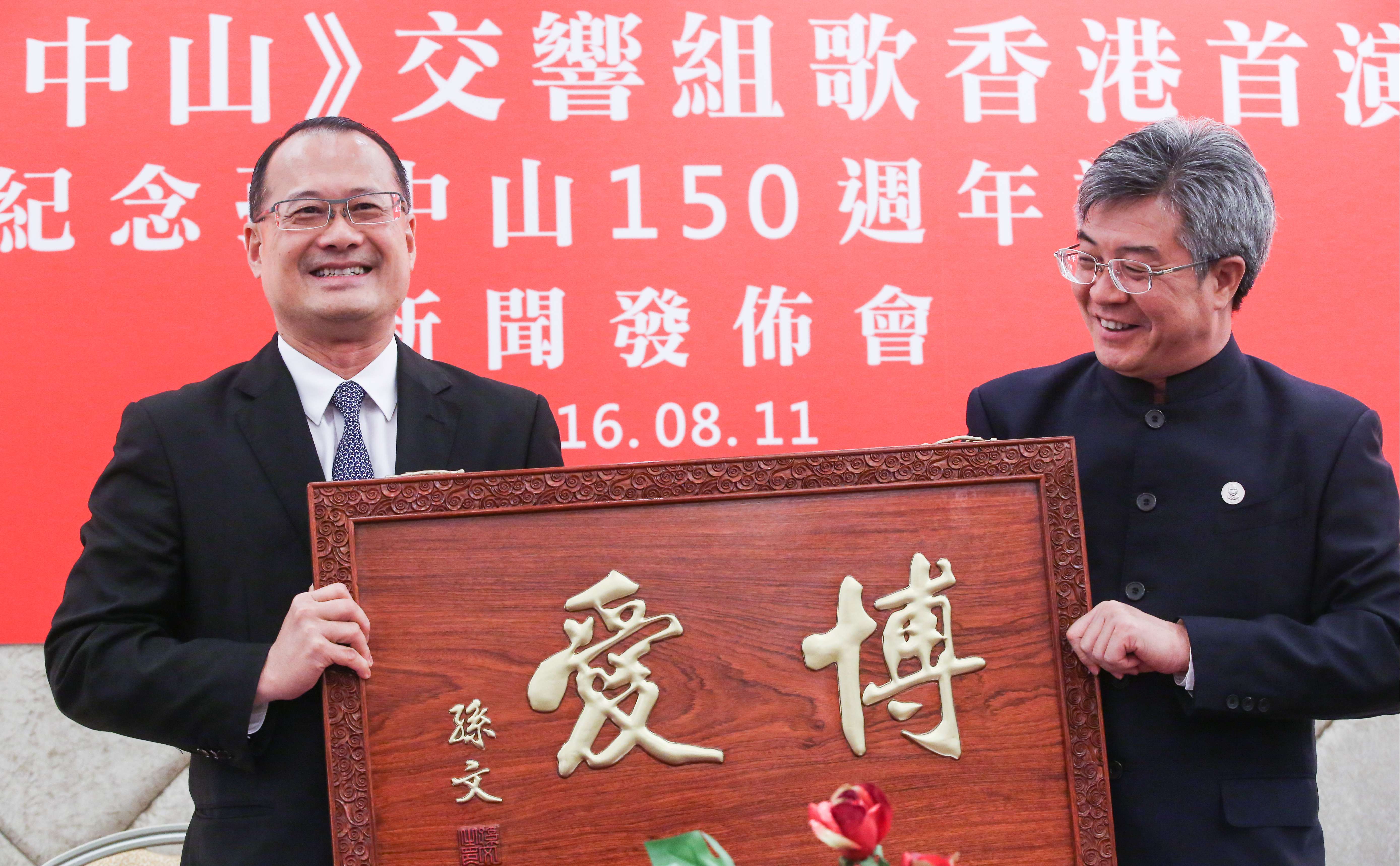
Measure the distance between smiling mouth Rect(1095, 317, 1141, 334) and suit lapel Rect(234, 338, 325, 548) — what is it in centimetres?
115

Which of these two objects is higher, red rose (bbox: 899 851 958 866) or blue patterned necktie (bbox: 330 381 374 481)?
blue patterned necktie (bbox: 330 381 374 481)

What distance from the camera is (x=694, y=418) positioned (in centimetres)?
→ 269

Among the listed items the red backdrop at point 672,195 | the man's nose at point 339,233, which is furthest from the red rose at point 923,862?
the red backdrop at point 672,195

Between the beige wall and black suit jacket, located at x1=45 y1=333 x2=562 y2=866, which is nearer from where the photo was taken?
black suit jacket, located at x1=45 y1=333 x2=562 y2=866

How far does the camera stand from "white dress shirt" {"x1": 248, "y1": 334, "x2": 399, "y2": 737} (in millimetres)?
1726

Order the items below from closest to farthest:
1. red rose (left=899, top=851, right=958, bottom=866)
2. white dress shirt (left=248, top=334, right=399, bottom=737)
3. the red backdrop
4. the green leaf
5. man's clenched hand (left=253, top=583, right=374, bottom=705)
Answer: red rose (left=899, top=851, right=958, bottom=866), the green leaf, man's clenched hand (left=253, top=583, right=374, bottom=705), white dress shirt (left=248, top=334, right=399, bottom=737), the red backdrop

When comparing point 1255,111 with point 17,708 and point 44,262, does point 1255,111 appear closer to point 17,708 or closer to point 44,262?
point 44,262

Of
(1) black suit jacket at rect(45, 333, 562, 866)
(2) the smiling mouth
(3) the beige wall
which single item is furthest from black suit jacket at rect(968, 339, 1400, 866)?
(3) the beige wall

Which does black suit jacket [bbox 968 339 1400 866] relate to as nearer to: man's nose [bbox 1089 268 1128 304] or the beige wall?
man's nose [bbox 1089 268 1128 304]

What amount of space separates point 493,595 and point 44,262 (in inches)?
67.6

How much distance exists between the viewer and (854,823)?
2.81 feet

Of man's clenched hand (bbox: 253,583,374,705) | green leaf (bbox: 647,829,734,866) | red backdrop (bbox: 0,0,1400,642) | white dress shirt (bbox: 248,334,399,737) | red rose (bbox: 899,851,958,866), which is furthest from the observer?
red backdrop (bbox: 0,0,1400,642)

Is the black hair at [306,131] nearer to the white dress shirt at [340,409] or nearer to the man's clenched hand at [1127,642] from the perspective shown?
the white dress shirt at [340,409]

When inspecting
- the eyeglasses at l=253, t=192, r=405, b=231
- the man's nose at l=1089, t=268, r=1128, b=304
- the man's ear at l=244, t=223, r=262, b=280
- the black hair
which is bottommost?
the man's nose at l=1089, t=268, r=1128, b=304
